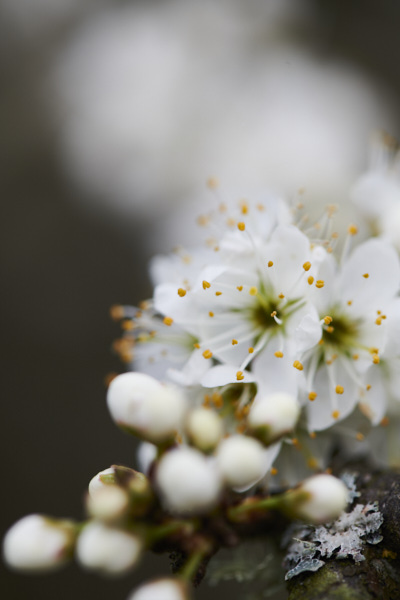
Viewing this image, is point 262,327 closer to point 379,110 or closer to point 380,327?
point 380,327

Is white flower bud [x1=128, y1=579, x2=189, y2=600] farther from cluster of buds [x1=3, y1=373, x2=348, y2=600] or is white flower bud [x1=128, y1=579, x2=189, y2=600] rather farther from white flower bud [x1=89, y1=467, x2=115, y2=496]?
white flower bud [x1=89, y1=467, x2=115, y2=496]

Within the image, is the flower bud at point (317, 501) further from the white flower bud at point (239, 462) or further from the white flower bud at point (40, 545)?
the white flower bud at point (40, 545)

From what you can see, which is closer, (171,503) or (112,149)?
(171,503)

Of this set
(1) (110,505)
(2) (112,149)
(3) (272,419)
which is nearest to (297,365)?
(3) (272,419)

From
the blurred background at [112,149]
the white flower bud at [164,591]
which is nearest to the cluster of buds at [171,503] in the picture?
the white flower bud at [164,591]

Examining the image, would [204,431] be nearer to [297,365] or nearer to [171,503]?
[171,503]

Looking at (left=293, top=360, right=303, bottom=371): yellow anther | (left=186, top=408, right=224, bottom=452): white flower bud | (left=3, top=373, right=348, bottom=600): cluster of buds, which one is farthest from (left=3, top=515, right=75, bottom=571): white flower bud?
(left=293, top=360, right=303, bottom=371): yellow anther
